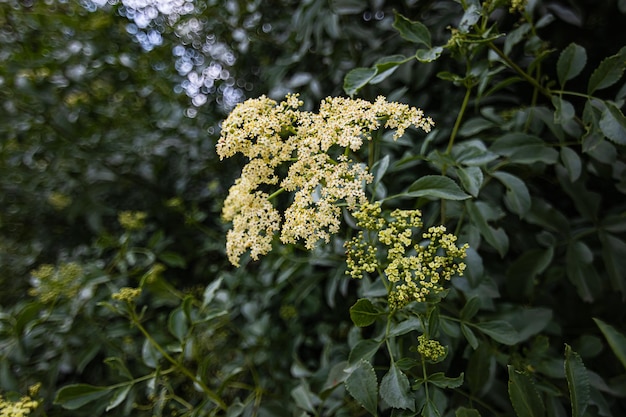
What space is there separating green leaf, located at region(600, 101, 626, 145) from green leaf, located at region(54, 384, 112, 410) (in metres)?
1.23

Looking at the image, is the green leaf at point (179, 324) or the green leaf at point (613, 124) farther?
the green leaf at point (179, 324)

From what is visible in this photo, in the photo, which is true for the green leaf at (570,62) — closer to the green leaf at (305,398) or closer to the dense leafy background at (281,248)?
the dense leafy background at (281,248)

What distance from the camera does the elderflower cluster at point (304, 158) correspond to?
2.70 feet

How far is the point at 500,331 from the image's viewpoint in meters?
0.91

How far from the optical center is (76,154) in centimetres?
190

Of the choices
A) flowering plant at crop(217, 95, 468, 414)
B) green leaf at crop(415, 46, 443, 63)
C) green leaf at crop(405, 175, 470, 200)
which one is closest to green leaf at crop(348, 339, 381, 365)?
flowering plant at crop(217, 95, 468, 414)

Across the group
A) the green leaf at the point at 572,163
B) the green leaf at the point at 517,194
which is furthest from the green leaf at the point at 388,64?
the green leaf at the point at 572,163

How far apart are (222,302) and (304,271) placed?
0.34m

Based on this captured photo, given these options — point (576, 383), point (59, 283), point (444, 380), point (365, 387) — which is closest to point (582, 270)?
point (576, 383)

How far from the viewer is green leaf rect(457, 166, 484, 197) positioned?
2.99 ft

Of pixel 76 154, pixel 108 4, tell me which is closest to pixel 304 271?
pixel 76 154

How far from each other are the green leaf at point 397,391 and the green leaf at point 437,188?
304mm

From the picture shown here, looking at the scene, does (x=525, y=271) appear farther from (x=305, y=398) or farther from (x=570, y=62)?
(x=305, y=398)

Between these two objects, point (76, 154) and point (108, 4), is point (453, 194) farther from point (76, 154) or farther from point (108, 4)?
point (108, 4)
